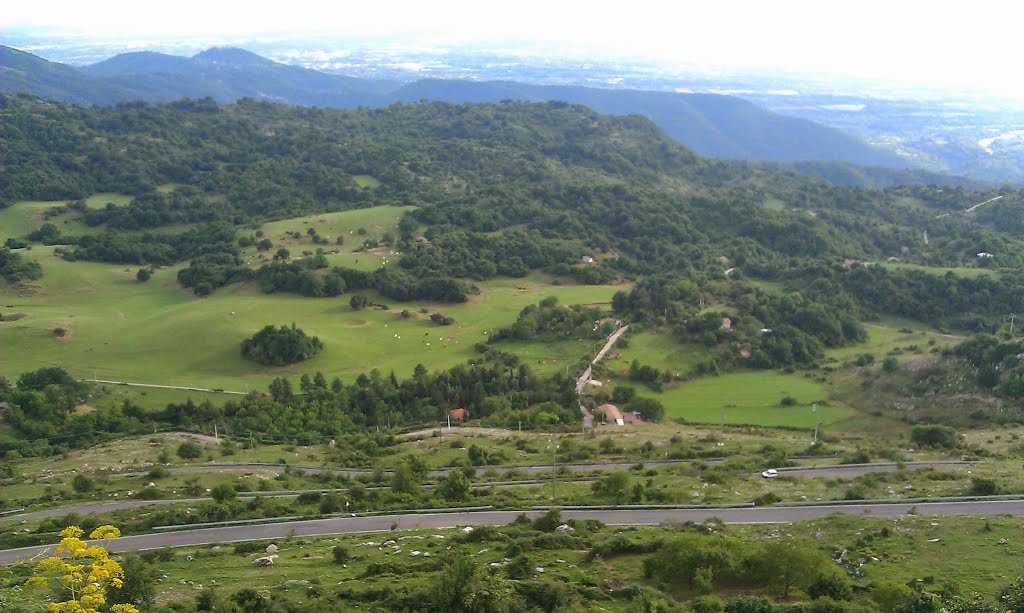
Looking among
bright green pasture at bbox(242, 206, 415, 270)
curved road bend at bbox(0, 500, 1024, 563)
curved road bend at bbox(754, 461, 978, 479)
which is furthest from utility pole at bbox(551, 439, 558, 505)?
bright green pasture at bbox(242, 206, 415, 270)

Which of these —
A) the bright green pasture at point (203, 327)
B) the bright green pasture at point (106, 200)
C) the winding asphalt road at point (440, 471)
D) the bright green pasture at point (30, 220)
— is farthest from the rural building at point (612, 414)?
the bright green pasture at point (106, 200)

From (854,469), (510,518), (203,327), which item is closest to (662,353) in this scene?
(854,469)

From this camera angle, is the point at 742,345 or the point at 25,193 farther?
the point at 25,193

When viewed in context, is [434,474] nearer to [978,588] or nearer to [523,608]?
[523,608]

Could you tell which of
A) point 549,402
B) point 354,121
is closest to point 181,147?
point 354,121

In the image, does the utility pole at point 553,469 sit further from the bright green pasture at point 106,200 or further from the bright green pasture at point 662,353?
the bright green pasture at point 106,200

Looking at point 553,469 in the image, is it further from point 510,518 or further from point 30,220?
point 30,220

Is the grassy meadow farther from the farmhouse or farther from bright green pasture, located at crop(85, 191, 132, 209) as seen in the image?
bright green pasture, located at crop(85, 191, 132, 209)
